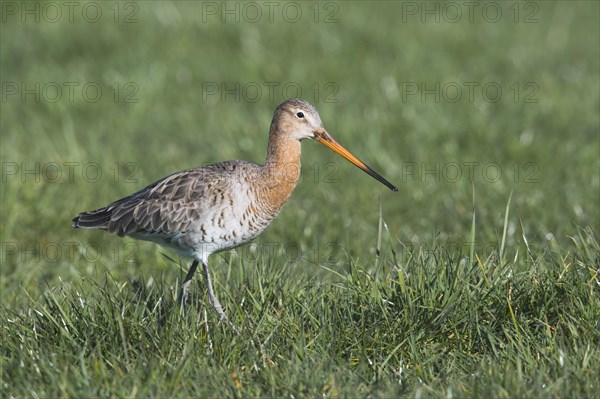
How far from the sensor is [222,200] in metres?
5.69

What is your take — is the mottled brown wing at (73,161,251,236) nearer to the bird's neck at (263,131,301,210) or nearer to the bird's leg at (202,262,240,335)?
the bird's neck at (263,131,301,210)

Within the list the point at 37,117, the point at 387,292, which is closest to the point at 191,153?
the point at 37,117

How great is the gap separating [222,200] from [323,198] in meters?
2.81

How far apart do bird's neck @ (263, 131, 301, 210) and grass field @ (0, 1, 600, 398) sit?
1.47 feet

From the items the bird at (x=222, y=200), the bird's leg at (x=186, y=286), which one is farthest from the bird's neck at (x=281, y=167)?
the bird's leg at (x=186, y=286)

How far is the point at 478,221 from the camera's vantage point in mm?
7574

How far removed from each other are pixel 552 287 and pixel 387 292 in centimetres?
86

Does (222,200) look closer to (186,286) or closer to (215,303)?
(186,286)

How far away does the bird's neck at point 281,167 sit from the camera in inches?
231

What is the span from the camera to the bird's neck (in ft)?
19.2

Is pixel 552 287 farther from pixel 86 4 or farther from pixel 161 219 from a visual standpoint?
pixel 86 4

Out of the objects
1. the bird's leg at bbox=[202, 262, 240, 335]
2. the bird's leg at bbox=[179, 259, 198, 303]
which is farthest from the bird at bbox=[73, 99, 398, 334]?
the bird's leg at bbox=[202, 262, 240, 335]

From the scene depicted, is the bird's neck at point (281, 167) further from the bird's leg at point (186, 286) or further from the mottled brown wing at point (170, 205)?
the bird's leg at point (186, 286)

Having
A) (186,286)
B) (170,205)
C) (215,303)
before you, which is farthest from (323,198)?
(215,303)
